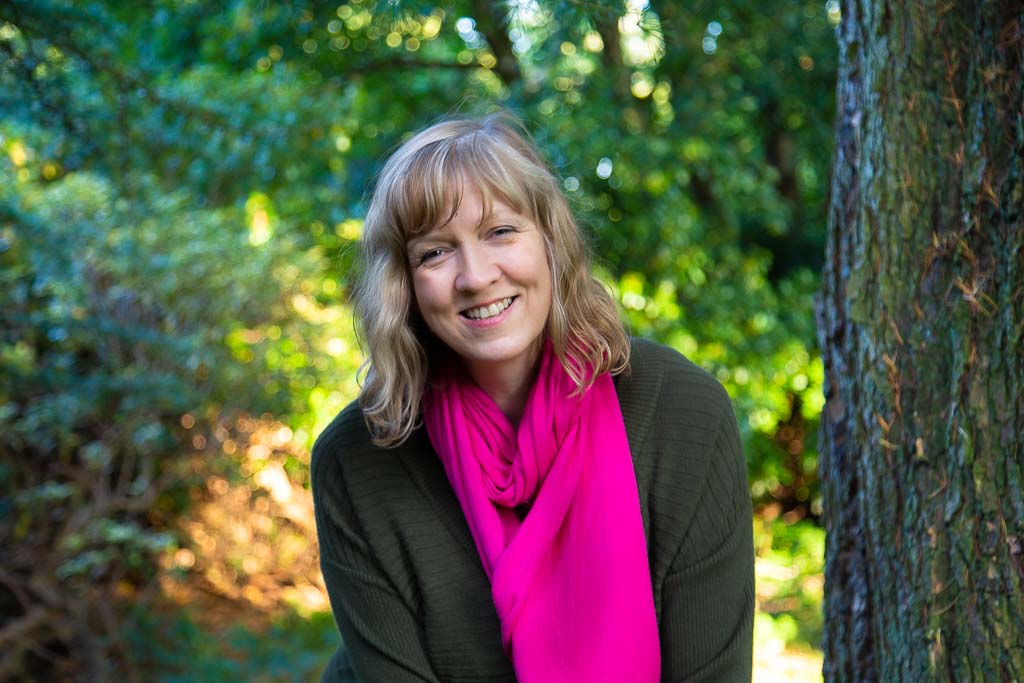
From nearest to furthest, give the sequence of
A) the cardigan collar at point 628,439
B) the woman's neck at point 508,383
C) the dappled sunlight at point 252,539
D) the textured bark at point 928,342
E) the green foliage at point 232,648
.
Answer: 1. the textured bark at point 928,342
2. the cardigan collar at point 628,439
3. the woman's neck at point 508,383
4. the green foliage at point 232,648
5. the dappled sunlight at point 252,539

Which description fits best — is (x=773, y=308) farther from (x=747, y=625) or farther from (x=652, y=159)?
(x=747, y=625)

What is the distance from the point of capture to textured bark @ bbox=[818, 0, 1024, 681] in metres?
1.69

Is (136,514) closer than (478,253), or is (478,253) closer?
(478,253)

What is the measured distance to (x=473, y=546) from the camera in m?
2.14

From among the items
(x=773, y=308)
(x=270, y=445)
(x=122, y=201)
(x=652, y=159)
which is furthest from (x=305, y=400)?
(x=773, y=308)

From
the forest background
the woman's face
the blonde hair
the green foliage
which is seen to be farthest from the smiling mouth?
the green foliage

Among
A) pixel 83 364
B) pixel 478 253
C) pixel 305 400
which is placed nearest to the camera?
pixel 478 253

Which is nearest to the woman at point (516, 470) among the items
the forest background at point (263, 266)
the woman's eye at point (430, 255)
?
the woman's eye at point (430, 255)

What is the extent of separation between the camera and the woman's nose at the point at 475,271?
1971 mm

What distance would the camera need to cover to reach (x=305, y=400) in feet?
17.2

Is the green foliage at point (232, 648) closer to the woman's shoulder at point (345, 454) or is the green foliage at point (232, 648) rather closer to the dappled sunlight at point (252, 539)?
the dappled sunlight at point (252, 539)

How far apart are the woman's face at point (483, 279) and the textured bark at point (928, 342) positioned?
1.94ft

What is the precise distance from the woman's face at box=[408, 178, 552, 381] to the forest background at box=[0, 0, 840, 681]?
1708 mm

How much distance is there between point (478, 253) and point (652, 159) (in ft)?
11.9
